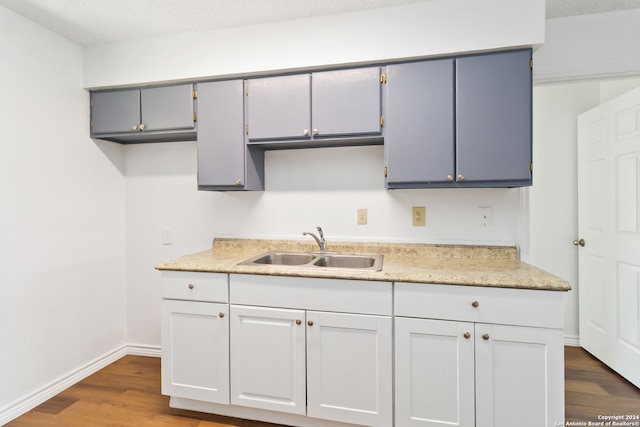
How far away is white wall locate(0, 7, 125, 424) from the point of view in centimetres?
193

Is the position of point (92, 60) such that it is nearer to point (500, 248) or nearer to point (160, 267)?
point (160, 267)

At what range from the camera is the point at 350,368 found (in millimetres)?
1728

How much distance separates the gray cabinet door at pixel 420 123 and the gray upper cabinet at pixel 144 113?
129 centimetres

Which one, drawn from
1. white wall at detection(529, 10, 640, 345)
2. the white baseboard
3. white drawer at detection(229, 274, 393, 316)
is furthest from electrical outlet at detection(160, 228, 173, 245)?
white wall at detection(529, 10, 640, 345)

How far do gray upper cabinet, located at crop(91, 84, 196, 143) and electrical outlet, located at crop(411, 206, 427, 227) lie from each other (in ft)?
5.08

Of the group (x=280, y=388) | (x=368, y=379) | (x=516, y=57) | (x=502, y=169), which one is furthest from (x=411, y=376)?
(x=516, y=57)

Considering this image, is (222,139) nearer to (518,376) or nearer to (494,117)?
(494,117)

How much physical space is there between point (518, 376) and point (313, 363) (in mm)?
961

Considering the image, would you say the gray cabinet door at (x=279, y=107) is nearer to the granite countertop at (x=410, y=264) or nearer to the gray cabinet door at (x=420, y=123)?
the gray cabinet door at (x=420, y=123)

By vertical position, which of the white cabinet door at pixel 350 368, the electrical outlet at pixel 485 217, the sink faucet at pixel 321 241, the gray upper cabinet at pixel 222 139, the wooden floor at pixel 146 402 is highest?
the gray upper cabinet at pixel 222 139

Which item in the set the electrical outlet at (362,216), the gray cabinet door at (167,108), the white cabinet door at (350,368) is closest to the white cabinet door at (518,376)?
the white cabinet door at (350,368)

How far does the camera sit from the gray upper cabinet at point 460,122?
1808 mm

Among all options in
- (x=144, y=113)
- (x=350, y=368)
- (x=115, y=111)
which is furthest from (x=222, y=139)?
(x=350, y=368)

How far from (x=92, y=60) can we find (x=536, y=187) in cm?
354
